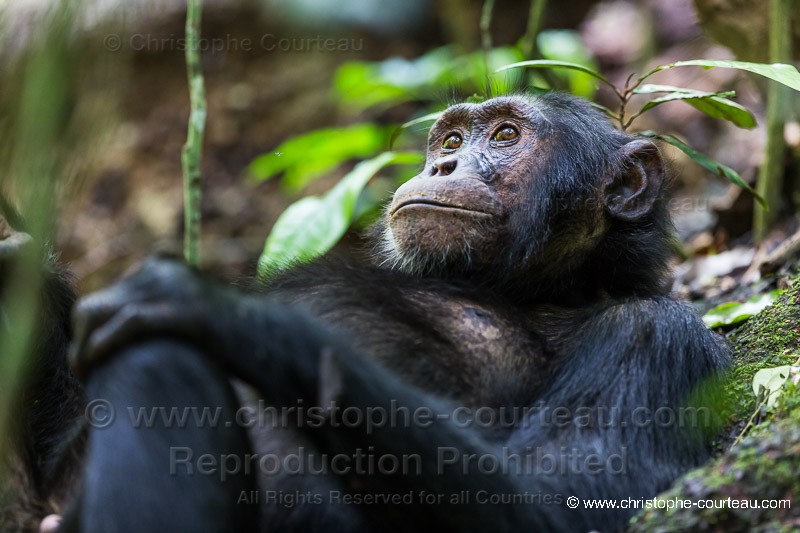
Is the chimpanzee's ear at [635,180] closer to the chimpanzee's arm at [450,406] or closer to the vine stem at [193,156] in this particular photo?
the chimpanzee's arm at [450,406]

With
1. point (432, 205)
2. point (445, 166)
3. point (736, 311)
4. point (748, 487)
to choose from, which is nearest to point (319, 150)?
point (445, 166)

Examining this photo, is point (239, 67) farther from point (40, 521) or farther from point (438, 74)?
point (40, 521)

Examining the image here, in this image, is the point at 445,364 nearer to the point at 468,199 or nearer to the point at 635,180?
the point at 468,199

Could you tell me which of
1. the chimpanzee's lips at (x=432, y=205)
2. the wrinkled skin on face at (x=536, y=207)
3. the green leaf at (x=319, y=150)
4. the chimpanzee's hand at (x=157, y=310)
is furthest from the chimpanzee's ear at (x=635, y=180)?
the green leaf at (x=319, y=150)

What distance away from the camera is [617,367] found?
380 cm

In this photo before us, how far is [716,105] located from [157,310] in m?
3.54

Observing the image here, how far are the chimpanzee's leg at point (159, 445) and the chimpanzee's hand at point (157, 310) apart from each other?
0.18 feet

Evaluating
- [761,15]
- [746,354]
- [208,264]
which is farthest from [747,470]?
[208,264]

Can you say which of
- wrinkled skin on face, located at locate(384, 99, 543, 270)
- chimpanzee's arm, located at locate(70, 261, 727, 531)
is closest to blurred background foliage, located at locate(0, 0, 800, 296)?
wrinkled skin on face, located at locate(384, 99, 543, 270)

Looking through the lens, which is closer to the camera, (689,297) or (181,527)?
(181,527)

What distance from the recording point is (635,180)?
484cm

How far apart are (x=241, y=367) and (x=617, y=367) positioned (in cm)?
164

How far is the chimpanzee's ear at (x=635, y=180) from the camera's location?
4780 millimetres

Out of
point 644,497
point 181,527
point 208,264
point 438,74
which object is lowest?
point 208,264
